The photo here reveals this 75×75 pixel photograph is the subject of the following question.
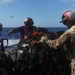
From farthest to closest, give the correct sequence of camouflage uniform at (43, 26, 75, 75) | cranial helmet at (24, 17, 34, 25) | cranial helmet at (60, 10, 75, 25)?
cranial helmet at (24, 17, 34, 25)
cranial helmet at (60, 10, 75, 25)
camouflage uniform at (43, 26, 75, 75)

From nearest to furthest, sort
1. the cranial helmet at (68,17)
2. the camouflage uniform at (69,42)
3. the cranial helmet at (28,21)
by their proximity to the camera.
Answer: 1. the camouflage uniform at (69,42)
2. the cranial helmet at (68,17)
3. the cranial helmet at (28,21)

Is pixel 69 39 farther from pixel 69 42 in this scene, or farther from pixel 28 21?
pixel 28 21

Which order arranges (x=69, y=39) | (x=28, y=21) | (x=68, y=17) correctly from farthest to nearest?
(x=28, y=21) → (x=68, y=17) → (x=69, y=39)

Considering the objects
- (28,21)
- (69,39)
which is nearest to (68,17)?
(69,39)

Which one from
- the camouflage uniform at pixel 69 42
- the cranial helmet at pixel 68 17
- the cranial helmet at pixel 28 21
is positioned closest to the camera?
the camouflage uniform at pixel 69 42

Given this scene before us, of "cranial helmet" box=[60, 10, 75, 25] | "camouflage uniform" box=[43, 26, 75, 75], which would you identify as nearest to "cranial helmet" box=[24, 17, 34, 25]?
"cranial helmet" box=[60, 10, 75, 25]

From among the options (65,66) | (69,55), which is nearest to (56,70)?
(65,66)

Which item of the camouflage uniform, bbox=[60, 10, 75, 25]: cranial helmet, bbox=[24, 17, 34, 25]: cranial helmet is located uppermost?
bbox=[60, 10, 75, 25]: cranial helmet

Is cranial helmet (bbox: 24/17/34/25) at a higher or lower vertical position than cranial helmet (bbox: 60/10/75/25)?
lower

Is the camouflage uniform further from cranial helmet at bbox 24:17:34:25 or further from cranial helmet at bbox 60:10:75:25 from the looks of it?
cranial helmet at bbox 24:17:34:25

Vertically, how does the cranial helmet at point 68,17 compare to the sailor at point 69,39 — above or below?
above

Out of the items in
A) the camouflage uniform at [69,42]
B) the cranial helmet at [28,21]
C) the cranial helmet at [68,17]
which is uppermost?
the cranial helmet at [68,17]

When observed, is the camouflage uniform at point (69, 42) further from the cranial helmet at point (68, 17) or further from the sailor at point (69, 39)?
the cranial helmet at point (68, 17)

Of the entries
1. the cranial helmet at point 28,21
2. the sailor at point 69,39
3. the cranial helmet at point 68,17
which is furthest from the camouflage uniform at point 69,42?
the cranial helmet at point 28,21
